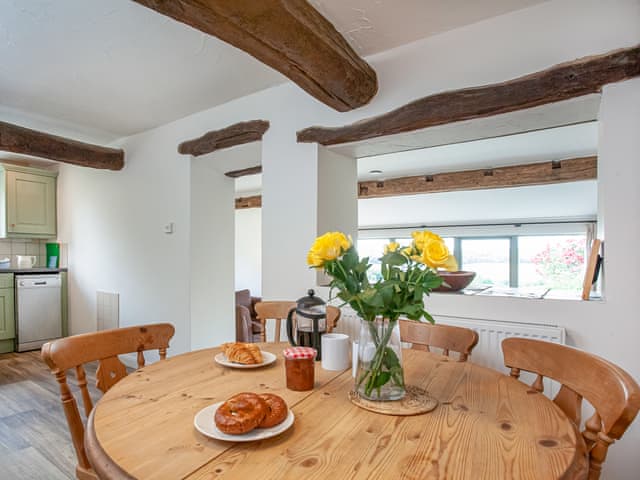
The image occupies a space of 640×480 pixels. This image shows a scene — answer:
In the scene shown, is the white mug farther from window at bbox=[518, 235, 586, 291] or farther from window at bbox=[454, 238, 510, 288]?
window at bbox=[518, 235, 586, 291]

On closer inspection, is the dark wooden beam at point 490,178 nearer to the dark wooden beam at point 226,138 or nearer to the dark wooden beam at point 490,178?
the dark wooden beam at point 490,178

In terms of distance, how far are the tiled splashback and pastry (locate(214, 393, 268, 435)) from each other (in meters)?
5.57

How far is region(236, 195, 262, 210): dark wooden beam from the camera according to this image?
6.61 m

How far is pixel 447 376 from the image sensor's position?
1.22 metres

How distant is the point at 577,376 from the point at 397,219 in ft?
20.6

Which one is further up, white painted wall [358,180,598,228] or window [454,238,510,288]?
white painted wall [358,180,598,228]

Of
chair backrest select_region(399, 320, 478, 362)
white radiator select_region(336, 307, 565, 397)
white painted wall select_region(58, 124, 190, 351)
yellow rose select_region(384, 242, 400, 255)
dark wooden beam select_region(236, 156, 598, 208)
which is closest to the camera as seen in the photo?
yellow rose select_region(384, 242, 400, 255)

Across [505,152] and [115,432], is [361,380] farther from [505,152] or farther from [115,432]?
[505,152]

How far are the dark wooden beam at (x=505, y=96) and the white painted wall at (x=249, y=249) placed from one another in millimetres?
4776

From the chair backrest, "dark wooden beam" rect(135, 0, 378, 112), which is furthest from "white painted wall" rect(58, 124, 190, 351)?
the chair backrest

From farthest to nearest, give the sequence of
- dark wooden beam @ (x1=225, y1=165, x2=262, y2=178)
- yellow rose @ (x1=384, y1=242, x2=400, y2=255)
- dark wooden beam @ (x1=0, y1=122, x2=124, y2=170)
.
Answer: dark wooden beam @ (x1=225, y1=165, x2=262, y2=178) → dark wooden beam @ (x1=0, y1=122, x2=124, y2=170) → yellow rose @ (x1=384, y1=242, x2=400, y2=255)

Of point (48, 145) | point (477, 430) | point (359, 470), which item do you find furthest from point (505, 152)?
point (48, 145)

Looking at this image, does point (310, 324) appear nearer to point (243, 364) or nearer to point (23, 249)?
point (243, 364)

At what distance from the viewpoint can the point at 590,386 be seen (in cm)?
96
